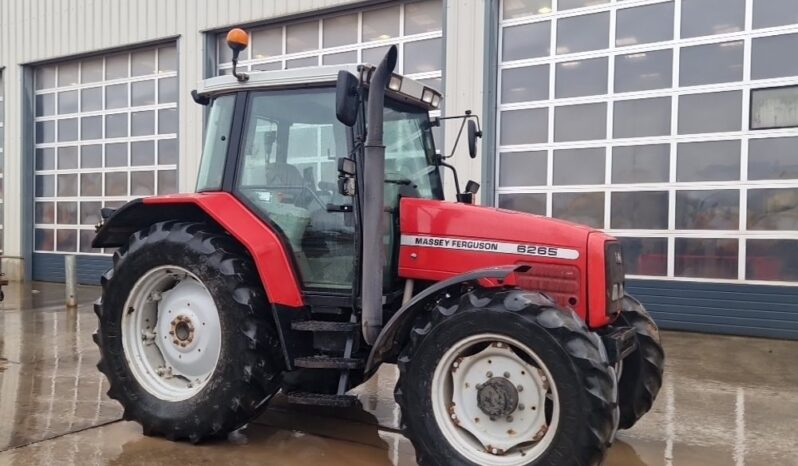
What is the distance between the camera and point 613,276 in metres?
3.96

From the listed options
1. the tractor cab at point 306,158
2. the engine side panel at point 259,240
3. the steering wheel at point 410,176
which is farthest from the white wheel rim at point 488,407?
the steering wheel at point 410,176

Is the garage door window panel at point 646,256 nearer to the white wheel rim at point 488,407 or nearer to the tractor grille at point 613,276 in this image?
the tractor grille at point 613,276

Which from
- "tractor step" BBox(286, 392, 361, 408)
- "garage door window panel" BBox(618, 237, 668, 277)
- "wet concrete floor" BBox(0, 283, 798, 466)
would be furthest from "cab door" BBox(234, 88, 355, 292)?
"garage door window panel" BBox(618, 237, 668, 277)

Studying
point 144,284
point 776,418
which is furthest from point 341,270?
point 776,418

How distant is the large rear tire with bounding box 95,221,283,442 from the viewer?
405cm

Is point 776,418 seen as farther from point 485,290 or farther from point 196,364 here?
point 196,364

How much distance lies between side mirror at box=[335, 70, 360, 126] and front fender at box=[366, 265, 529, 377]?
1.01 metres

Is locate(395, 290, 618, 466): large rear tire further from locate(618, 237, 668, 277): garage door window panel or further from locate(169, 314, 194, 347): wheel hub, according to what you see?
locate(618, 237, 668, 277): garage door window panel

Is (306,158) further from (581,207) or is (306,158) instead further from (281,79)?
(581,207)

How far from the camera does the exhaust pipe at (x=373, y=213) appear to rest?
3.87 meters

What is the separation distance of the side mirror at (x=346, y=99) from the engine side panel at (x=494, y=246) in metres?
0.72

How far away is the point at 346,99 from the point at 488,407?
179 cm

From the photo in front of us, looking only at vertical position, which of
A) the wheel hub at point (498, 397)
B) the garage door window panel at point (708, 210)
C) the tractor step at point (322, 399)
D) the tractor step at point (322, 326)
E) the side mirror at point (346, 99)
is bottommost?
the tractor step at point (322, 399)

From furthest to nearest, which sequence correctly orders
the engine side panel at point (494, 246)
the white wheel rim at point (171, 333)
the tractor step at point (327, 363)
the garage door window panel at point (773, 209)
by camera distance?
1. the garage door window panel at point (773, 209)
2. the white wheel rim at point (171, 333)
3. the tractor step at point (327, 363)
4. the engine side panel at point (494, 246)
